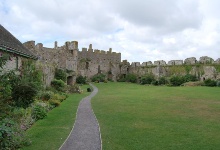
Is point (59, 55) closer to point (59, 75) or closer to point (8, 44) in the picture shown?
point (59, 75)

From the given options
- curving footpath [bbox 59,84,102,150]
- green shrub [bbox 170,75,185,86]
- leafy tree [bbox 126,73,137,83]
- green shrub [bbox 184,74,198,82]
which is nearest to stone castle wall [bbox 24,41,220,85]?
green shrub [bbox 184,74,198,82]

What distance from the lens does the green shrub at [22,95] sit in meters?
15.4

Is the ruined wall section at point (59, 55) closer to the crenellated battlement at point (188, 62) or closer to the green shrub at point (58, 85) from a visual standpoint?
the green shrub at point (58, 85)

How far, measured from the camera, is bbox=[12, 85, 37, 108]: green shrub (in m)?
15.4

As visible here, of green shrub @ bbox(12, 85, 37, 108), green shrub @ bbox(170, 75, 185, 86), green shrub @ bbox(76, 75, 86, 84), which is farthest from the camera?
green shrub @ bbox(76, 75, 86, 84)

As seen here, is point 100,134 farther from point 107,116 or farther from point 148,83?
point 148,83

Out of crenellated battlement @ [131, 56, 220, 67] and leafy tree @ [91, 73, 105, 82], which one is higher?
crenellated battlement @ [131, 56, 220, 67]

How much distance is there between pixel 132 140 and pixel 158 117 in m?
5.19

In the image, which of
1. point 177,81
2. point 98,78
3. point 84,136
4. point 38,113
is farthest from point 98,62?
point 84,136

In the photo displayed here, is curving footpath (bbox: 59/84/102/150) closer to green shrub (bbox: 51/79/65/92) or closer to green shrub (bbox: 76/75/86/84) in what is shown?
green shrub (bbox: 51/79/65/92)

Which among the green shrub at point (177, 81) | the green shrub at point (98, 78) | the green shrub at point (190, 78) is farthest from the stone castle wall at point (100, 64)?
the green shrub at point (177, 81)

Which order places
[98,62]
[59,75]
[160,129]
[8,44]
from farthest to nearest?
[98,62] → [59,75] → [8,44] → [160,129]

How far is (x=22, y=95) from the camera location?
613 inches

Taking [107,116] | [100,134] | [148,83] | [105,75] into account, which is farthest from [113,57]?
[100,134]
